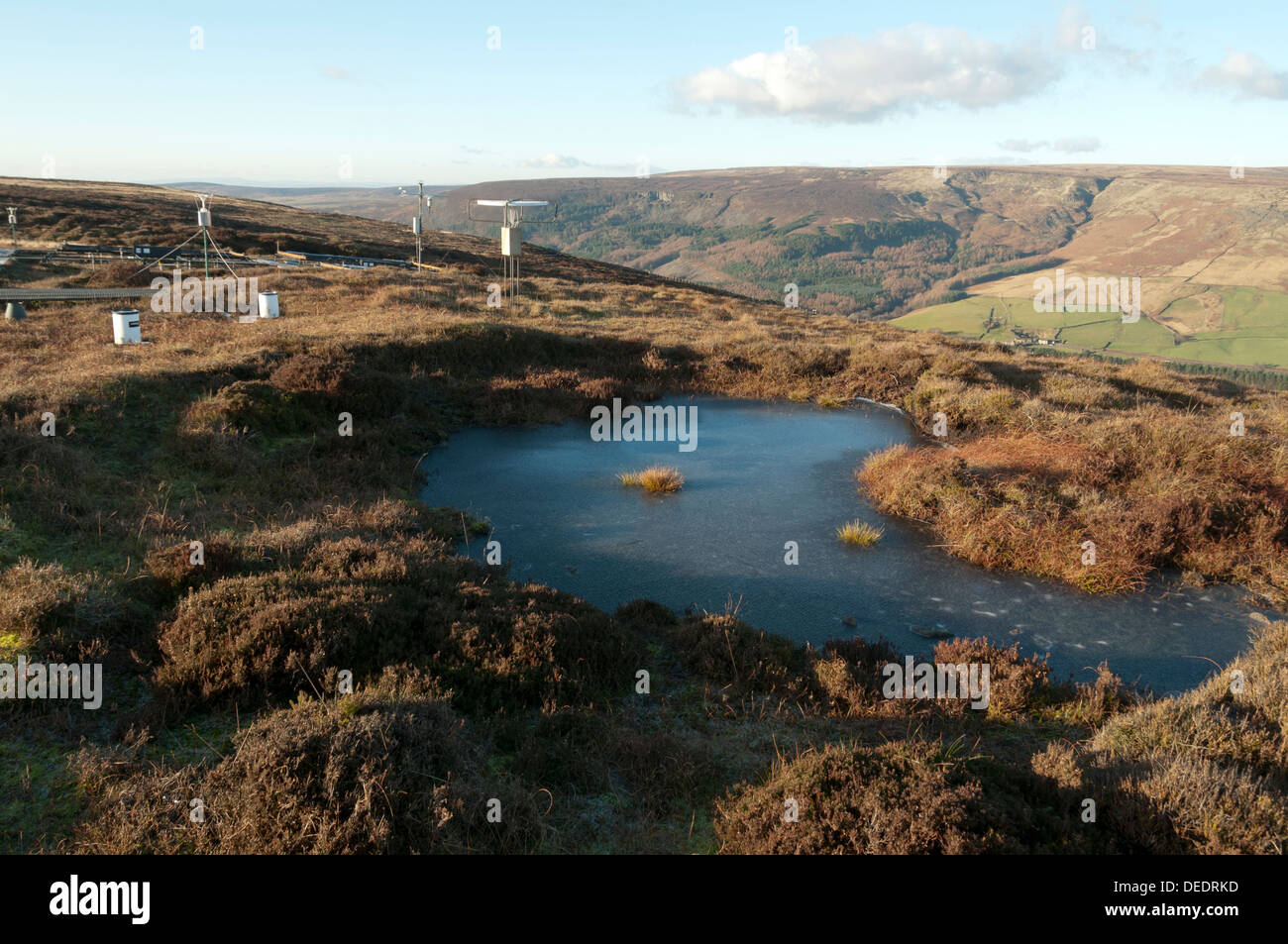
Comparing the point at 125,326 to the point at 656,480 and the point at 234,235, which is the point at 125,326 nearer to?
the point at 656,480

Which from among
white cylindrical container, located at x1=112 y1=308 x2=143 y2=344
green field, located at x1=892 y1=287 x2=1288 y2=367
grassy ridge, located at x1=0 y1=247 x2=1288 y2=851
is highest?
green field, located at x1=892 y1=287 x2=1288 y2=367

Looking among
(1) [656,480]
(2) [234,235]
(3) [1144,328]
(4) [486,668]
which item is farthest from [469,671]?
(3) [1144,328]

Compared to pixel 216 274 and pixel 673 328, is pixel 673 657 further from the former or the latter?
pixel 216 274

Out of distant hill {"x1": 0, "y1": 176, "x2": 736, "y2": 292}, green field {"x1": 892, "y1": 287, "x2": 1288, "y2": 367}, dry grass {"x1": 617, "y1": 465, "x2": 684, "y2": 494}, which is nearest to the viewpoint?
dry grass {"x1": 617, "y1": 465, "x2": 684, "y2": 494}

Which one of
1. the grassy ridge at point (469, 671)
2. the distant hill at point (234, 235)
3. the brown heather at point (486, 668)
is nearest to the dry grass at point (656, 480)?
the brown heather at point (486, 668)

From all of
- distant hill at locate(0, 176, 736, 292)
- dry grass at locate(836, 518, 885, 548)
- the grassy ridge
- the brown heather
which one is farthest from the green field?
dry grass at locate(836, 518, 885, 548)

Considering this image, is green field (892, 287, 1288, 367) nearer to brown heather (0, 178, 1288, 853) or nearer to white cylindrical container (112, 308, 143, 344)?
brown heather (0, 178, 1288, 853)

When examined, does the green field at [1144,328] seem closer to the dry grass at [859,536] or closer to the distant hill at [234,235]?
the distant hill at [234,235]
